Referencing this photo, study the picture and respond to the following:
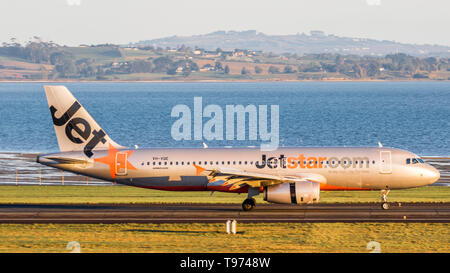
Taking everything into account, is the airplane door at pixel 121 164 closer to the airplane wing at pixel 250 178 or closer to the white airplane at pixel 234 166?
the white airplane at pixel 234 166

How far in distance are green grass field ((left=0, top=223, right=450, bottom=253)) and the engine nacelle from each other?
13.1ft

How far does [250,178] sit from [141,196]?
14.2 m

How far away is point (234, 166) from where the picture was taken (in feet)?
156

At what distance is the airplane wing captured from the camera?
45625 millimetres

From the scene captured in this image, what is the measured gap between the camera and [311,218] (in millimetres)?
Result: 43312

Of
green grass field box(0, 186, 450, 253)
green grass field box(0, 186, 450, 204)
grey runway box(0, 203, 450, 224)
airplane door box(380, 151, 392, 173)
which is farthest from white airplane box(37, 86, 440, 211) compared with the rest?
green grass field box(0, 186, 450, 253)

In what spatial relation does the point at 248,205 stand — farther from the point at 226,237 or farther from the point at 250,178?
the point at 226,237

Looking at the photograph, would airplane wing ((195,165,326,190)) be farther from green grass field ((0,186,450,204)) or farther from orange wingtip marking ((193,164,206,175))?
green grass field ((0,186,450,204))

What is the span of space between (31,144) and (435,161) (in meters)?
70.7

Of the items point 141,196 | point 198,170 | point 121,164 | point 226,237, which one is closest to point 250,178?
point 198,170

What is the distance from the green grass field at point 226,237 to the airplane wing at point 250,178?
202 inches

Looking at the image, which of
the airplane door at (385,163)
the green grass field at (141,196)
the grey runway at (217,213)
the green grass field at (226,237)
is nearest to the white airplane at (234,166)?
the airplane door at (385,163)
